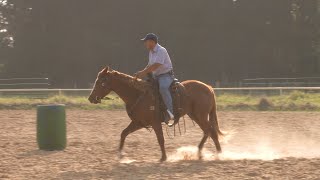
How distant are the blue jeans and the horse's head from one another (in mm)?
955

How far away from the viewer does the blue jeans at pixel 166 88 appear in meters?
10.1

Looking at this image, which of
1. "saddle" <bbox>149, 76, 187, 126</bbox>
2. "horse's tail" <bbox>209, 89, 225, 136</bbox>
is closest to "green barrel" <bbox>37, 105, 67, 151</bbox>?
"saddle" <bbox>149, 76, 187, 126</bbox>

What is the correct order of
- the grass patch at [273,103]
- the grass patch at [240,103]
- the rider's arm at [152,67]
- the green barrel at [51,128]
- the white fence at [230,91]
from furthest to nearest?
the white fence at [230,91]
the grass patch at [240,103]
the grass patch at [273,103]
the green barrel at [51,128]
the rider's arm at [152,67]

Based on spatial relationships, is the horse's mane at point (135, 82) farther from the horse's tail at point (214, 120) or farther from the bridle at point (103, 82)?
the horse's tail at point (214, 120)

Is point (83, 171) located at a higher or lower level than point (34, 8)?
lower

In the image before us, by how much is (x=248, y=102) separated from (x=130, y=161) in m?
14.3

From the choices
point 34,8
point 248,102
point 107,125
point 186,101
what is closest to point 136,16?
point 34,8

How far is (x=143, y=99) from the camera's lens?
10.2 meters

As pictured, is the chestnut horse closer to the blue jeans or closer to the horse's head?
the horse's head

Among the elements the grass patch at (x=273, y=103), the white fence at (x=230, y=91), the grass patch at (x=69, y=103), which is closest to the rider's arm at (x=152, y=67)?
the grass patch at (x=69, y=103)

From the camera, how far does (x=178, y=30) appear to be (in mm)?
47281

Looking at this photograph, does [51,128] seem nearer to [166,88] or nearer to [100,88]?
[100,88]

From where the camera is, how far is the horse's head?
10.2 metres

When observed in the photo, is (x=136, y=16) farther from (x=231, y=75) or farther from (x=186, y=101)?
(x=186, y=101)
